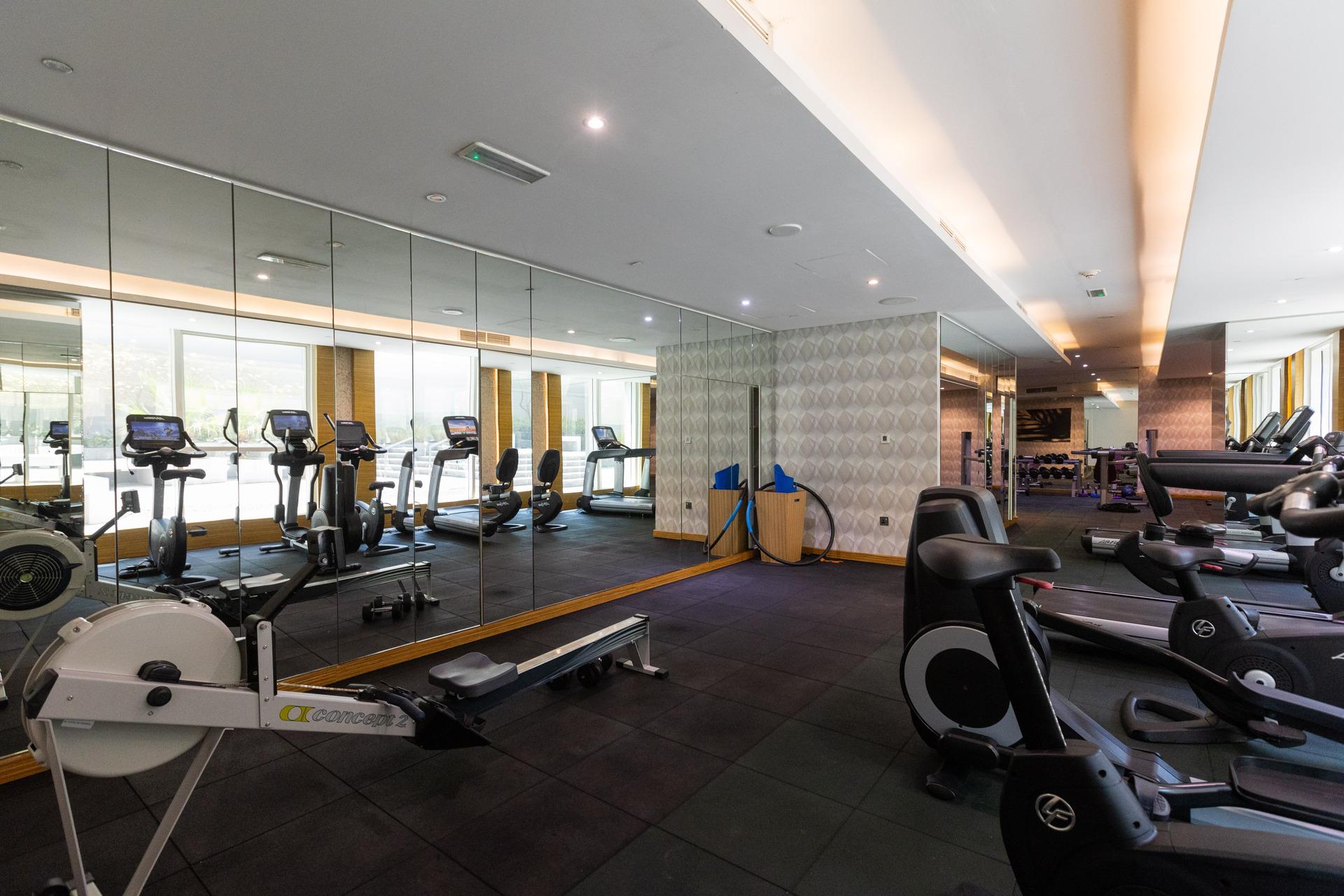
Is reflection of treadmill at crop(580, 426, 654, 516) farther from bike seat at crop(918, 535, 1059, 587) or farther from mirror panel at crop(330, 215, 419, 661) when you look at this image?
bike seat at crop(918, 535, 1059, 587)

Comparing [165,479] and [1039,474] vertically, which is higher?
[165,479]

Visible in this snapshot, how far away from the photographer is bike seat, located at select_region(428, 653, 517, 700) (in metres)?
2.49

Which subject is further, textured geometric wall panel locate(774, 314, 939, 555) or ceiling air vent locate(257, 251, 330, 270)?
textured geometric wall panel locate(774, 314, 939, 555)

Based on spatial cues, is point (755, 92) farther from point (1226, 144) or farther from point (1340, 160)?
point (1340, 160)

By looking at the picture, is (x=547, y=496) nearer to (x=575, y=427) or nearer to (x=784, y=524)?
(x=575, y=427)

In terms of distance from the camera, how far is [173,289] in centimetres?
328

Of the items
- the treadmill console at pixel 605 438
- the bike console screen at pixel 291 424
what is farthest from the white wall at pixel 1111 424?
the bike console screen at pixel 291 424

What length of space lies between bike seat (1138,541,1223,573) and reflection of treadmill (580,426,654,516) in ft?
12.7

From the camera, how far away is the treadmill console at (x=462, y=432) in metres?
4.14

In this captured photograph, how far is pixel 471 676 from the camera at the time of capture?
257 centimetres

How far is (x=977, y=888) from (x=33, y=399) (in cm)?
429

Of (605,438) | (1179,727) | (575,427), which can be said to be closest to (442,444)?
(575,427)

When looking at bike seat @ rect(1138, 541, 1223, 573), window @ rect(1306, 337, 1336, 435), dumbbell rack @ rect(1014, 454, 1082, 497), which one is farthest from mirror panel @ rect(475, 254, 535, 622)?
dumbbell rack @ rect(1014, 454, 1082, 497)

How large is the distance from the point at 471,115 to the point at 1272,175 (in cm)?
444
